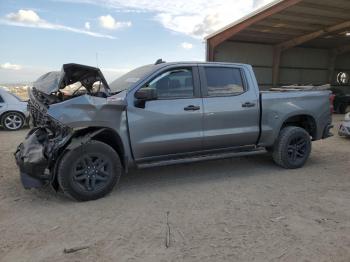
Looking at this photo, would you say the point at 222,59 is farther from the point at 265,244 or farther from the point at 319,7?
the point at 265,244

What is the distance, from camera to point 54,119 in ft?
14.5

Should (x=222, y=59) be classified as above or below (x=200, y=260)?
above

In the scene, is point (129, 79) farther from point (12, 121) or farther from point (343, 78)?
point (343, 78)

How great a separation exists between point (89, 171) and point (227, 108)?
2.38 meters

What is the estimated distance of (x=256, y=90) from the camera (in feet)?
19.1

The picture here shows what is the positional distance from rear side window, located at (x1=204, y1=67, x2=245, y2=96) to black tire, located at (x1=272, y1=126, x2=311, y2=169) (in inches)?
47.2

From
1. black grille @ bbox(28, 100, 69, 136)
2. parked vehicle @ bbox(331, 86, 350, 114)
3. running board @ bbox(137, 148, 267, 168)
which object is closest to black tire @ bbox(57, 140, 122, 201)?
black grille @ bbox(28, 100, 69, 136)

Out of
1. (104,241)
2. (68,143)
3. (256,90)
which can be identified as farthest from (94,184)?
(256,90)

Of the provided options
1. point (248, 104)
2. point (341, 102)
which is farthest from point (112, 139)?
point (341, 102)

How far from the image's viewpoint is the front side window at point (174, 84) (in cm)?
510

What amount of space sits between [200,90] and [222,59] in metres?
15.6

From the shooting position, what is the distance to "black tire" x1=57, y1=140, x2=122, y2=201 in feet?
14.6

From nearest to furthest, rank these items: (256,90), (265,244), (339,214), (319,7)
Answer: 1. (265,244)
2. (339,214)
3. (256,90)
4. (319,7)

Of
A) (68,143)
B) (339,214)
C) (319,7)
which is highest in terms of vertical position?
(319,7)
